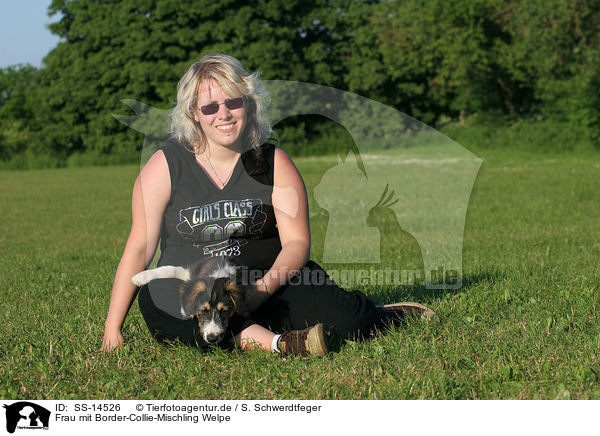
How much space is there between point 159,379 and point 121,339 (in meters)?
0.57

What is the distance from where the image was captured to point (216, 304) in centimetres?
340

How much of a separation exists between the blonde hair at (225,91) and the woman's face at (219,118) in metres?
0.03

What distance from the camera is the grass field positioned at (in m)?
3.19

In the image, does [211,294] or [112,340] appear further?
[112,340]

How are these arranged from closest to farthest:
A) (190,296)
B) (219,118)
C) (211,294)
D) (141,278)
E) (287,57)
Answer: (211,294), (190,296), (141,278), (219,118), (287,57)

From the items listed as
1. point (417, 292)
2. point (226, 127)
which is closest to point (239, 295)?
point (226, 127)

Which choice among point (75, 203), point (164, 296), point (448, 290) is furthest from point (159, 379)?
point (75, 203)

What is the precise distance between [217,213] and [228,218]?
0.23ft

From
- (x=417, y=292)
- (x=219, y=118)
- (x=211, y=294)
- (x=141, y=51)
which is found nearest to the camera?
(x=211, y=294)

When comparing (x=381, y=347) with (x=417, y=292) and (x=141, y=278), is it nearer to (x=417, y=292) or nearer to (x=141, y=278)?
(x=141, y=278)
